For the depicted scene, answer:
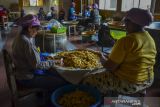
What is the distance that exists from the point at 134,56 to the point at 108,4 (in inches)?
367

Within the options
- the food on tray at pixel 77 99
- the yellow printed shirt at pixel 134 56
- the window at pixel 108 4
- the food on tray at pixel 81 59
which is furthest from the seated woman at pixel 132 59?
the window at pixel 108 4

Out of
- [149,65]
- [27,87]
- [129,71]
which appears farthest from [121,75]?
[27,87]

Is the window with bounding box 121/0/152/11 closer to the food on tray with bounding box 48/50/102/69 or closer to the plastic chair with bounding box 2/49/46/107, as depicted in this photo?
the food on tray with bounding box 48/50/102/69

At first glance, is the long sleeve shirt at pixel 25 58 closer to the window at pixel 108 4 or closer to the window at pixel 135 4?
the window at pixel 135 4

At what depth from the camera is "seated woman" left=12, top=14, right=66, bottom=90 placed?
188cm

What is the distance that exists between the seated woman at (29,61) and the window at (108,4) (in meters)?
8.66

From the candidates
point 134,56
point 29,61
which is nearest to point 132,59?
point 134,56

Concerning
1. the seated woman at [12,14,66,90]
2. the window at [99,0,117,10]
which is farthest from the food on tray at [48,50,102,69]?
the window at [99,0,117,10]

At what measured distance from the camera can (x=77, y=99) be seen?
1794 millimetres

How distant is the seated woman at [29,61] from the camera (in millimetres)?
1878

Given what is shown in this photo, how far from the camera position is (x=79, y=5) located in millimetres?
11406

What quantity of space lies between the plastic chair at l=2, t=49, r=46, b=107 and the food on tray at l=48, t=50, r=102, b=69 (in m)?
0.41

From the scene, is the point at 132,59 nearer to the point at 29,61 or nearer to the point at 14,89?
the point at 29,61

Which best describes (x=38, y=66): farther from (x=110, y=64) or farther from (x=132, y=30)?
(x=132, y=30)
